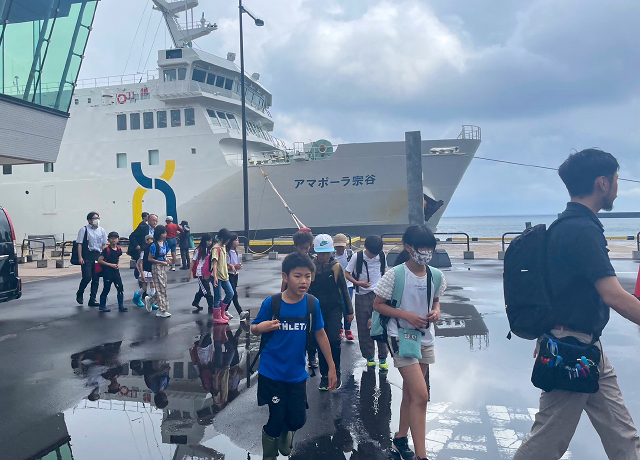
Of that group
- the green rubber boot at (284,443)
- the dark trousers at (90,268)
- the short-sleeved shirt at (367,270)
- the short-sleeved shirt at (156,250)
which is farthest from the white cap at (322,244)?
the dark trousers at (90,268)

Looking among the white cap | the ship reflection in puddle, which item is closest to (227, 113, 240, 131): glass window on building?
the ship reflection in puddle

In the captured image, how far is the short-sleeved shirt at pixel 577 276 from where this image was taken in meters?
2.27

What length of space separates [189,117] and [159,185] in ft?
12.1

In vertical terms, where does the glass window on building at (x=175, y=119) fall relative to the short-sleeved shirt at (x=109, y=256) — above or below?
above

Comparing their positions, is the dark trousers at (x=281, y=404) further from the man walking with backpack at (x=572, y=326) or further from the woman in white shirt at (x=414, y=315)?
the man walking with backpack at (x=572, y=326)

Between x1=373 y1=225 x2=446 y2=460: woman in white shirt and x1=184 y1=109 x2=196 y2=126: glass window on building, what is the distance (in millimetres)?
21678

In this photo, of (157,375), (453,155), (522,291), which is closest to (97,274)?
(157,375)

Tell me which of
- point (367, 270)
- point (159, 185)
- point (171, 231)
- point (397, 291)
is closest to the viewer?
point (397, 291)

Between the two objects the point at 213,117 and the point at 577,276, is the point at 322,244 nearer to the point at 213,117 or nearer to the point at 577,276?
the point at 577,276

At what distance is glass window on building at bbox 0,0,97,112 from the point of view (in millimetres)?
12258

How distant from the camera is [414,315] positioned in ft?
10.4

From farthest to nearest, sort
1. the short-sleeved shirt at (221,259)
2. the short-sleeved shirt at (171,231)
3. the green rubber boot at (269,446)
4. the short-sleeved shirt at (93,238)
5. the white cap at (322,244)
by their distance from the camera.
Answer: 1. the short-sleeved shirt at (171,231)
2. the short-sleeved shirt at (93,238)
3. the short-sleeved shirt at (221,259)
4. the white cap at (322,244)
5. the green rubber boot at (269,446)

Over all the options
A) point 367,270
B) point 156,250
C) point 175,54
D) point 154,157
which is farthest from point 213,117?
point 367,270

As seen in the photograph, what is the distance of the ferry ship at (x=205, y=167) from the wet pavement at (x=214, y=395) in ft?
49.6
